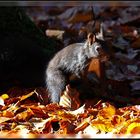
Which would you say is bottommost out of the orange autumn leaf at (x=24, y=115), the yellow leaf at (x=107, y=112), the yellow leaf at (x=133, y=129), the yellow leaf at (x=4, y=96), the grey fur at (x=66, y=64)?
the yellow leaf at (x=107, y=112)

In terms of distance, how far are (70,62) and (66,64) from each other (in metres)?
0.05

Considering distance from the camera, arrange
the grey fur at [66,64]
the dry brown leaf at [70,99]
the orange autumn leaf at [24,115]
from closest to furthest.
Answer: the orange autumn leaf at [24,115]
the dry brown leaf at [70,99]
the grey fur at [66,64]

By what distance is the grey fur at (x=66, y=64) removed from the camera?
17.2ft

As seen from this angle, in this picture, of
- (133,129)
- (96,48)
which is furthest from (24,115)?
(96,48)

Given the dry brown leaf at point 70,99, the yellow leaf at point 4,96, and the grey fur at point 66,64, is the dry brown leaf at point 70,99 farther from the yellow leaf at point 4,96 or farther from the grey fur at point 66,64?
the yellow leaf at point 4,96

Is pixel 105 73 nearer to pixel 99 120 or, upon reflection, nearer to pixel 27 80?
pixel 27 80

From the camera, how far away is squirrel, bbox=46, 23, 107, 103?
17.2 ft

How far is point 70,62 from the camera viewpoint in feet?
17.6

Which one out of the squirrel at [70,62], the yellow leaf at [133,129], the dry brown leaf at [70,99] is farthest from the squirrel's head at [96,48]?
the yellow leaf at [133,129]

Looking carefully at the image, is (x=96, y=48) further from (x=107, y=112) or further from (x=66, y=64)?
(x=107, y=112)

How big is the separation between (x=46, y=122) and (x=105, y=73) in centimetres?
186

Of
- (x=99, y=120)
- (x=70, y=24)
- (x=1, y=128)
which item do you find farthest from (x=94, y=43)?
(x=70, y=24)

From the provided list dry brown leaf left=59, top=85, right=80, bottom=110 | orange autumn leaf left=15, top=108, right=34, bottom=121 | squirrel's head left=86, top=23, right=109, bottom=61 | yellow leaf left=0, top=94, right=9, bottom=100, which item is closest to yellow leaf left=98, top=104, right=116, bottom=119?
dry brown leaf left=59, top=85, right=80, bottom=110

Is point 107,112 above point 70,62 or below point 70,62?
below
